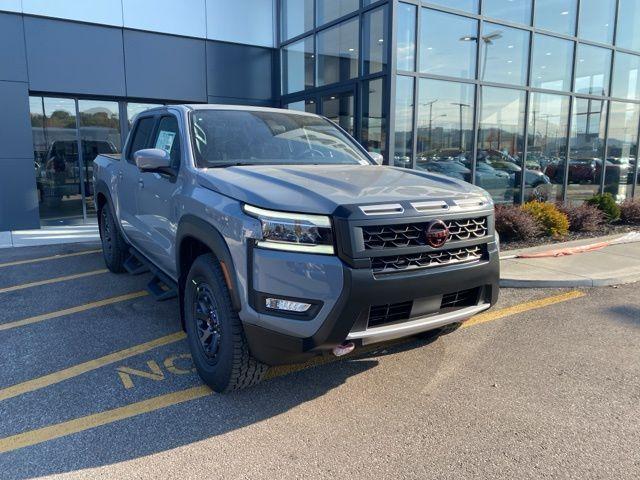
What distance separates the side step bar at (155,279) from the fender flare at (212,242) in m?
0.70

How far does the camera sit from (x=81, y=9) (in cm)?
1055

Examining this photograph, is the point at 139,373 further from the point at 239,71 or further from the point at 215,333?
the point at 239,71

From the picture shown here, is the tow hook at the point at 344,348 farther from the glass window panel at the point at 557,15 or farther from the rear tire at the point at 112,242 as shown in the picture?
the glass window panel at the point at 557,15

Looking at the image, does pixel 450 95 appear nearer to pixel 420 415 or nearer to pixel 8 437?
pixel 420 415

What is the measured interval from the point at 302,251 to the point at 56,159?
33.2 ft

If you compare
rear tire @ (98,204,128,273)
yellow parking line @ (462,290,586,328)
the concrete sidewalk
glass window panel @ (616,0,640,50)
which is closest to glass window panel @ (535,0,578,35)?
glass window panel @ (616,0,640,50)

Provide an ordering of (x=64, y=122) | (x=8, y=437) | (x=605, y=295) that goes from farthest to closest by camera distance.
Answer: (x=64, y=122) → (x=605, y=295) → (x=8, y=437)

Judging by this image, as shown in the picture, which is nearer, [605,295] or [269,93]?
[605,295]

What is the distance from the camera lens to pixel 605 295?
594 centimetres

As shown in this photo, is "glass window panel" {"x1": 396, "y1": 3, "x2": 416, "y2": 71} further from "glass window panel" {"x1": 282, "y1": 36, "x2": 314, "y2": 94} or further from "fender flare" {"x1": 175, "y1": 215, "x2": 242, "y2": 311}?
"fender flare" {"x1": 175, "y1": 215, "x2": 242, "y2": 311}

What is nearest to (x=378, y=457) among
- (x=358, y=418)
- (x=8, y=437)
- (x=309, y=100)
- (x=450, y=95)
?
(x=358, y=418)

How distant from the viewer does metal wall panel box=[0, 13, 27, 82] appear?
9915 mm

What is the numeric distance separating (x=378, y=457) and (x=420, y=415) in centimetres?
54

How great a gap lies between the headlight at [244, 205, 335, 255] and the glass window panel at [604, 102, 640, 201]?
13.4 metres
